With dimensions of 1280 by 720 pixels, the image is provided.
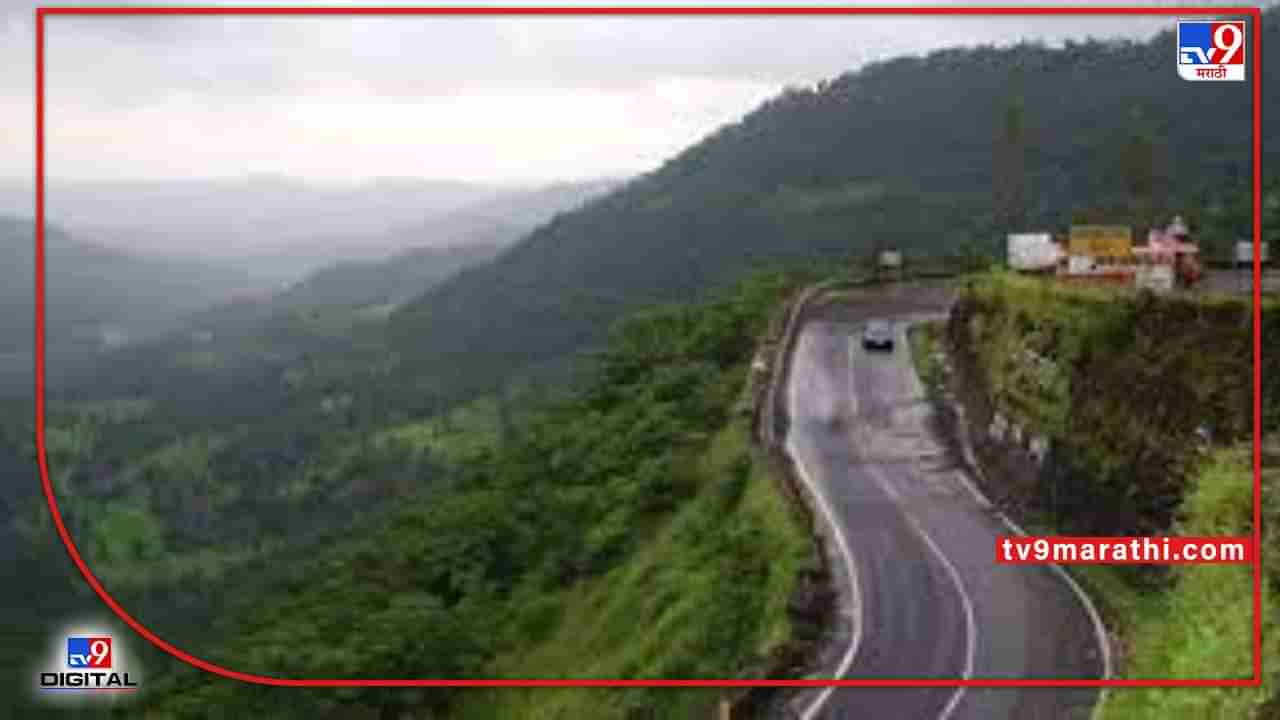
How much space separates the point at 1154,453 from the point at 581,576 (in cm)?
1445

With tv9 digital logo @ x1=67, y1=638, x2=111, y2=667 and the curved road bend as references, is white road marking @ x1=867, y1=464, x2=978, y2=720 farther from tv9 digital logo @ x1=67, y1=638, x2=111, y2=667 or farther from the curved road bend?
tv9 digital logo @ x1=67, y1=638, x2=111, y2=667

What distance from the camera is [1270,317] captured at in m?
23.7

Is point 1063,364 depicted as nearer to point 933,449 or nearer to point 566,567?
point 933,449

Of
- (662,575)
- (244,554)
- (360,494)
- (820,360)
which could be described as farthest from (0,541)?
(662,575)

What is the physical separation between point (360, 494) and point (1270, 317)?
139451 mm

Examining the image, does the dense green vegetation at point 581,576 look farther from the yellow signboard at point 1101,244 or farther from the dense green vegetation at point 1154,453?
the yellow signboard at point 1101,244

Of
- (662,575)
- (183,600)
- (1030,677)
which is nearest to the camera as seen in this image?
(1030,677)

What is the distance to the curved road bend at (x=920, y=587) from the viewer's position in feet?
63.2

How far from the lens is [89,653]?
19.8m

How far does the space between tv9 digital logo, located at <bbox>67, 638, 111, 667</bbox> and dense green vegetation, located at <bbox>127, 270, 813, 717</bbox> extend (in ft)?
25.0

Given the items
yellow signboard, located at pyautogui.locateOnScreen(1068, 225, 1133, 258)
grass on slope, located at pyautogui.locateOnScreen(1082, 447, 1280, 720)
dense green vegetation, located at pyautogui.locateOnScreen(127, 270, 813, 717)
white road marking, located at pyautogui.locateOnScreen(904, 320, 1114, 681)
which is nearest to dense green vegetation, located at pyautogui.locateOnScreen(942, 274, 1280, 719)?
grass on slope, located at pyautogui.locateOnScreen(1082, 447, 1280, 720)

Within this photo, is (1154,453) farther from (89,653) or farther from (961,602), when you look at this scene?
(89,653)

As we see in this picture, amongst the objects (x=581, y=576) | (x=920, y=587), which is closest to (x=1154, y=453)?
(x=920, y=587)

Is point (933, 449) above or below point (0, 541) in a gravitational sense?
above
